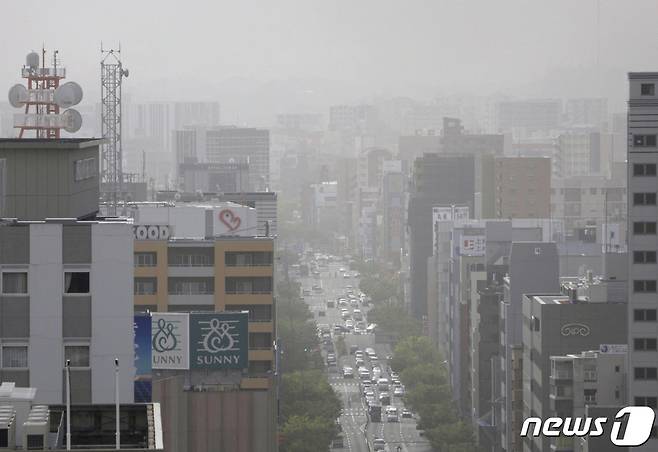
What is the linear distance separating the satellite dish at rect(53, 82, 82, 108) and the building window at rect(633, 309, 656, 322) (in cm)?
747

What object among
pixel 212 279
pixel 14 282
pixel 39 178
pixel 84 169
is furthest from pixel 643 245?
pixel 14 282

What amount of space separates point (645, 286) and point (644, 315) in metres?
0.35

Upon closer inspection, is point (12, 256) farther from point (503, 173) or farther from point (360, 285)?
point (360, 285)

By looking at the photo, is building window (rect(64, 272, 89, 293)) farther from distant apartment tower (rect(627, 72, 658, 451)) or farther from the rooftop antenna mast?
the rooftop antenna mast

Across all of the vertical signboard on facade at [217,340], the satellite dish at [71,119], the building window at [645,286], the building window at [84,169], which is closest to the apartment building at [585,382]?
the building window at [645,286]

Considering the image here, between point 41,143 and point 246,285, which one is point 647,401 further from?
point 41,143

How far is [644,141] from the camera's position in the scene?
2397 cm

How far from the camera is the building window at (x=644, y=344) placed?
23938mm

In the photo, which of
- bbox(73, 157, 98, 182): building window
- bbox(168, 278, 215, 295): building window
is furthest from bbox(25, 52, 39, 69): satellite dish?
bbox(73, 157, 98, 182): building window

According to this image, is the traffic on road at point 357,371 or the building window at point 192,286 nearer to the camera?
the building window at point 192,286

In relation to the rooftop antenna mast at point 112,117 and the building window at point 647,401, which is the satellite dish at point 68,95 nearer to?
the building window at point 647,401

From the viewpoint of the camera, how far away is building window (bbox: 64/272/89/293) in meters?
12.4

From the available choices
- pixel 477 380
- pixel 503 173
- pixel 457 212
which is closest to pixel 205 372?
pixel 477 380

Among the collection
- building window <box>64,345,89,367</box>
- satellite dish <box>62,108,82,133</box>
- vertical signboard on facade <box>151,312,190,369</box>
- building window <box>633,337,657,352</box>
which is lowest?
building window <box>633,337,657,352</box>
